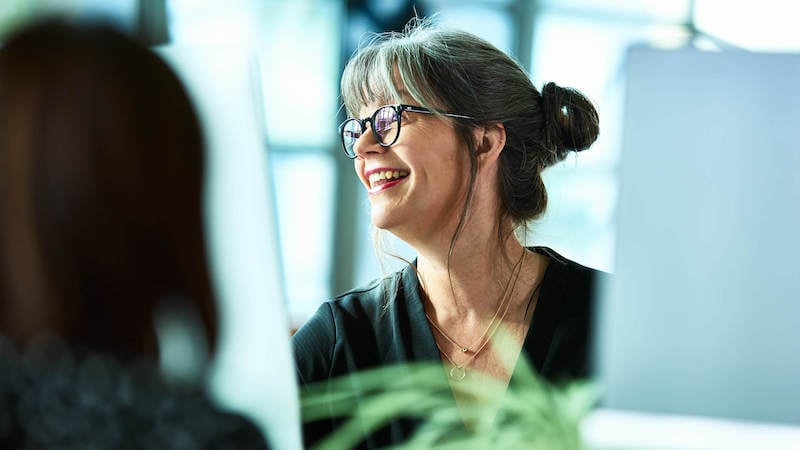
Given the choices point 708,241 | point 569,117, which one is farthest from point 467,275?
point 708,241

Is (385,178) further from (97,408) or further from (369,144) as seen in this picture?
(97,408)

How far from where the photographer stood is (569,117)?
132 centimetres

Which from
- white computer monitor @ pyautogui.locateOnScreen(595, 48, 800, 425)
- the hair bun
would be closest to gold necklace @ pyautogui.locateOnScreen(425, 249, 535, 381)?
the hair bun

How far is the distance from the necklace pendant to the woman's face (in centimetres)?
21

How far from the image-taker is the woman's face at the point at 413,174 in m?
1.24

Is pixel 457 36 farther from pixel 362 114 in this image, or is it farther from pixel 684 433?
pixel 684 433

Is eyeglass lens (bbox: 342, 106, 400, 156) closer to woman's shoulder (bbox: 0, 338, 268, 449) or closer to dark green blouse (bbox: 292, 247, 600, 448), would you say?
dark green blouse (bbox: 292, 247, 600, 448)

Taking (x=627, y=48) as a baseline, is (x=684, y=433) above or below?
below

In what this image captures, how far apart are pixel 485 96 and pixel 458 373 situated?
44 cm

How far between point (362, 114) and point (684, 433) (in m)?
0.79

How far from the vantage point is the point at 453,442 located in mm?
670

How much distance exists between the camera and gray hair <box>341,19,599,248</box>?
124cm

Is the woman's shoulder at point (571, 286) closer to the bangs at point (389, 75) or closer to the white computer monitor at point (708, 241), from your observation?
the bangs at point (389, 75)

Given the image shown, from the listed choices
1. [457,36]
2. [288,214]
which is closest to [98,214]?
[457,36]
